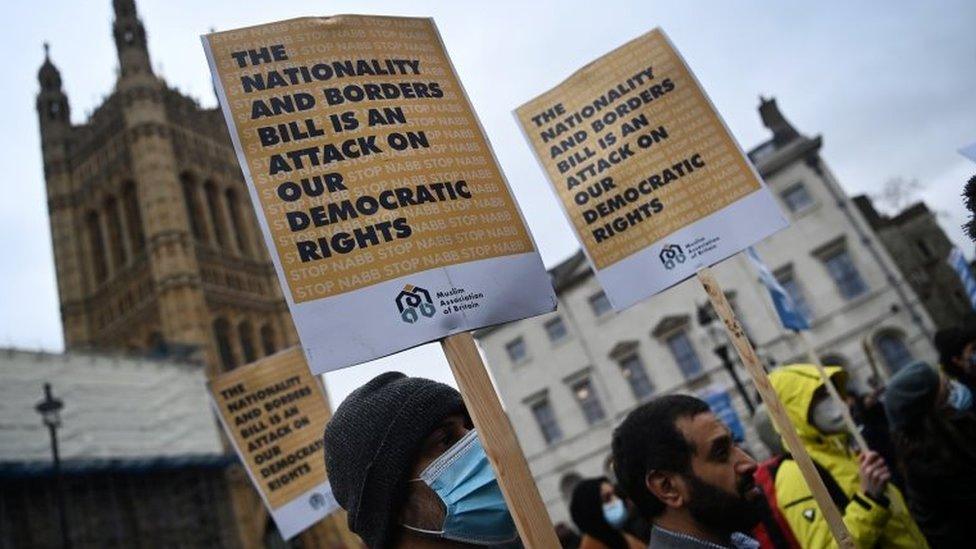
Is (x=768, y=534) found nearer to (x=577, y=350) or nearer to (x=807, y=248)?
(x=807, y=248)

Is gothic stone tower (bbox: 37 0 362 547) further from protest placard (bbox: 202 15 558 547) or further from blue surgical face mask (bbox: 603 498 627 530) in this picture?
protest placard (bbox: 202 15 558 547)

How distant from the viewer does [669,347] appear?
1014 inches

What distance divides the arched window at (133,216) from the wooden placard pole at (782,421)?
1824 inches

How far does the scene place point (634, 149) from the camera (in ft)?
11.3

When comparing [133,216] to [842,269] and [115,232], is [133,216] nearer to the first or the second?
[115,232]

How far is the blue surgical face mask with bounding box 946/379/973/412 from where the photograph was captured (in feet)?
13.7

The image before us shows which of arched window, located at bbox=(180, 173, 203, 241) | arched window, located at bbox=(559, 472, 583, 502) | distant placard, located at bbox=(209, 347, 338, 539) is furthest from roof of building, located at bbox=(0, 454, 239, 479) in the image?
distant placard, located at bbox=(209, 347, 338, 539)

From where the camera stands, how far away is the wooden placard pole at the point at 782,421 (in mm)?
2480

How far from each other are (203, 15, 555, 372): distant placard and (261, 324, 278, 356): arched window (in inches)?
1656

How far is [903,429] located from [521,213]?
298cm

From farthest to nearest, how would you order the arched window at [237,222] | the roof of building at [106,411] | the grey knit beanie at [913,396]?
1. the arched window at [237,222]
2. the roof of building at [106,411]
3. the grey knit beanie at [913,396]

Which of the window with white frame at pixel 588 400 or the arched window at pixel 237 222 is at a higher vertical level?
the arched window at pixel 237 222

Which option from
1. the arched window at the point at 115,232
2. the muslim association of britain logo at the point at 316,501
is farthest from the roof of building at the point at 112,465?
the muslim association of britain logo at the point at 316,501

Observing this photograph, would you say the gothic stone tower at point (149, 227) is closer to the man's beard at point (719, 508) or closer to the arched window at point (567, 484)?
the arched window at point (567, 484)
